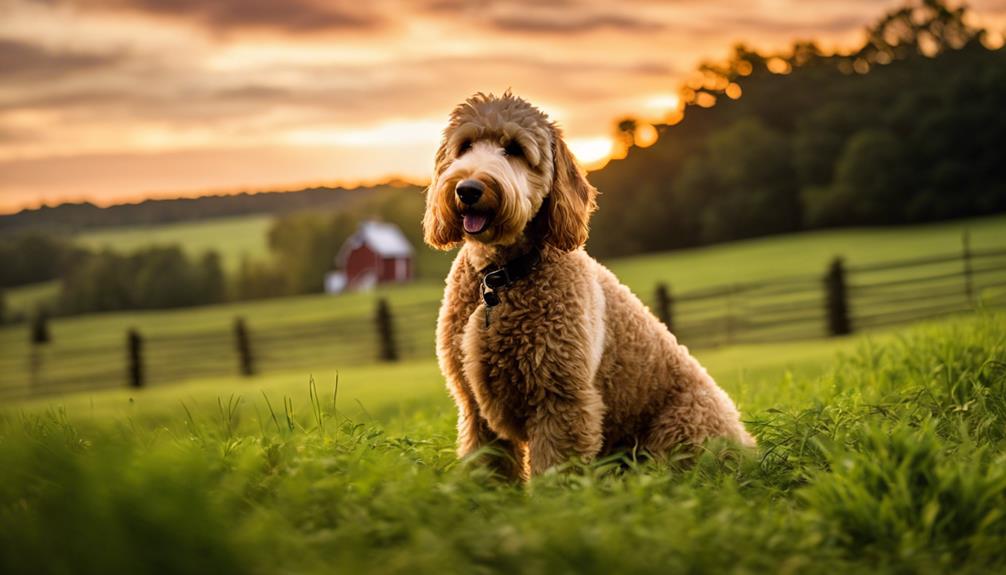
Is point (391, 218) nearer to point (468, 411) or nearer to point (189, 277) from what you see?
point (189, 277)

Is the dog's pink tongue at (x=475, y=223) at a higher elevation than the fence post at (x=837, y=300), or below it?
higher

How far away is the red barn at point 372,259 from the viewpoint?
53656 millimetres

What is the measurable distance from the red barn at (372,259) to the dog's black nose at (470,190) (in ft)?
162

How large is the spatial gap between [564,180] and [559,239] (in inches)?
12.3

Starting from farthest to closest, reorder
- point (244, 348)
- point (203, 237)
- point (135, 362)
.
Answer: point (203, 237) < point (244, 348) < point (135, 362)

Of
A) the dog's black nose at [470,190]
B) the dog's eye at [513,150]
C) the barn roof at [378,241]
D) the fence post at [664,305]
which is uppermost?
the barn roof at [378,241]

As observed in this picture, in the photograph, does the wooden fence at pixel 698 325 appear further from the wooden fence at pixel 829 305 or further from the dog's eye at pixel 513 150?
the dog's eye at pixel 513 150

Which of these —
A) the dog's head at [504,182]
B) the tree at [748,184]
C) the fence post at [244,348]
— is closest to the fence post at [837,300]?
the fence post at [244,348]

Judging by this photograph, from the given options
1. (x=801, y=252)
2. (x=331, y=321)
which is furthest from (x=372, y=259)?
(x=801, y=252)

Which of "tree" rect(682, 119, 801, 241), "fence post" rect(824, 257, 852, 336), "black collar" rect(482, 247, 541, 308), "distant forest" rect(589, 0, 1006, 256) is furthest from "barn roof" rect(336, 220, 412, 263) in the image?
"black collar" rect(482, 247, 541, 308)

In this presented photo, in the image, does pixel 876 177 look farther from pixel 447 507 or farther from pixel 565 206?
pixel 447 507

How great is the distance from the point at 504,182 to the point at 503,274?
0.48 metres

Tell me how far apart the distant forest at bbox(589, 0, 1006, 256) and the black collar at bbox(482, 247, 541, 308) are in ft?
104

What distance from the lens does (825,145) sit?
44438 mm
